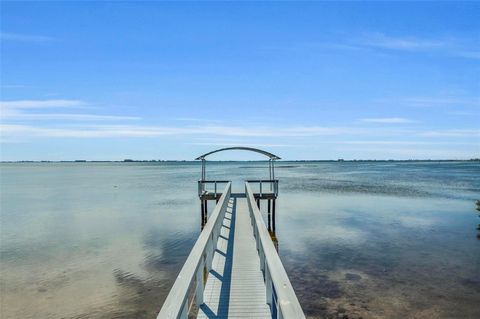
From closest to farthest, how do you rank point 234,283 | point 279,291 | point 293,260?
point 279,291, point 234,283, point 293,260

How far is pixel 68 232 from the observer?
68.6 feet

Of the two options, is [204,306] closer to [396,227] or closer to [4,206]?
[396,227]

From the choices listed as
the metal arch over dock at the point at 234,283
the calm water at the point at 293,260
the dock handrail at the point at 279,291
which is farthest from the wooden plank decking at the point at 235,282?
the calm water at the point at 293,260

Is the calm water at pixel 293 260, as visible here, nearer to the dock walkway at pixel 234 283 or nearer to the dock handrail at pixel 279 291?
the dock walkway at pixel 234 283

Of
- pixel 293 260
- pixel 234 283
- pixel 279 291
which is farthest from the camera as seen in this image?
pixel 293 260

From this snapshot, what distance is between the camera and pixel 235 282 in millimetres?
7449

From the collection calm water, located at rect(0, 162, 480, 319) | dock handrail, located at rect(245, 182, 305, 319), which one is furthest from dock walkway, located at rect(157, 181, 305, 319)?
calm water, located at rect(0, 162, 480, 319)

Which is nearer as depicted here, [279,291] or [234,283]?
[279,291]

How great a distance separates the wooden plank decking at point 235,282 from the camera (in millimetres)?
6188

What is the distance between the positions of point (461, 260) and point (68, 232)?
20.1m

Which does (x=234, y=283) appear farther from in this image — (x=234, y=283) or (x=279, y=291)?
(x=279, y=291)

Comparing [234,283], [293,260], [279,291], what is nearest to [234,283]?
[234,283]

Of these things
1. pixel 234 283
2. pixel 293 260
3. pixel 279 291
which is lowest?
pixel 293 260

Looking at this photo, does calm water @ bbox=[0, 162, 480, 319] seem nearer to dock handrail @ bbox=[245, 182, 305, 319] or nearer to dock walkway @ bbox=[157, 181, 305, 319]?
dock walkway @ bbox=[157, 181, 305, 319]
